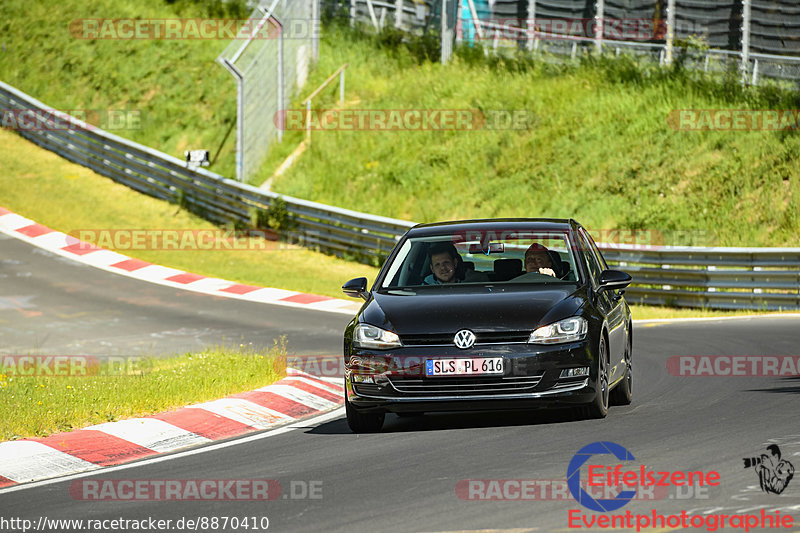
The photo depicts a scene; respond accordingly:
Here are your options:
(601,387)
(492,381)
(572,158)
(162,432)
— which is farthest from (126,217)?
(492,381)

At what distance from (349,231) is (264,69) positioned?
7.79m

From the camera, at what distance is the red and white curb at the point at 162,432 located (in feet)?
27.6

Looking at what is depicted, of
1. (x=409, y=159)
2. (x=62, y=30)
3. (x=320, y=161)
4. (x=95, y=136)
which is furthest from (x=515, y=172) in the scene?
(x=62, y=30)

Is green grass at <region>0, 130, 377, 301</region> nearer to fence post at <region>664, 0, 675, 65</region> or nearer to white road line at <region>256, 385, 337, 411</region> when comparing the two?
fence post at <region>664, 0, 675, 65</region>

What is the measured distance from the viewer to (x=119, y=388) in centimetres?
1110

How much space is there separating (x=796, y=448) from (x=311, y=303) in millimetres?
14702

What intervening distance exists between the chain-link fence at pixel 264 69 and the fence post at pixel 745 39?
38.4ft

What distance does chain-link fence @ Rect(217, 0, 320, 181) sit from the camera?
31.9m

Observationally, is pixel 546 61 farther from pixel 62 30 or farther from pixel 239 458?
pixel 239 458

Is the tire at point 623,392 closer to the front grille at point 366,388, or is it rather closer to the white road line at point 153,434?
the front grille at point 366,388

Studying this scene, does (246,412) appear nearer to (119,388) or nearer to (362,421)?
(119,388)

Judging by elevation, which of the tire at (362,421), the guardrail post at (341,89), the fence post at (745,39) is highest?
the fence post at (745,39)

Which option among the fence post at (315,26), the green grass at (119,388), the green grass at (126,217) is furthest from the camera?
the fence post at (315,26)

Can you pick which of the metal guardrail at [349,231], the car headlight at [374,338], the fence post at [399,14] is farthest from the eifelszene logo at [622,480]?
the fence post at [399,14]
